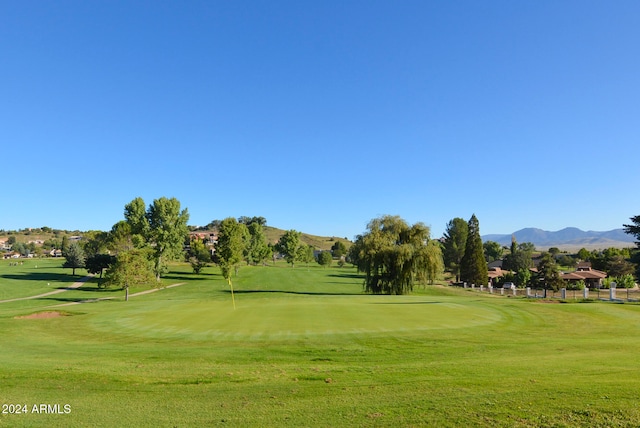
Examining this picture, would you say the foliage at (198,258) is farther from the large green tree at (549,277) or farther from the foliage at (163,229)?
the large green tree at (549,277)

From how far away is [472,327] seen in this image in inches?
790

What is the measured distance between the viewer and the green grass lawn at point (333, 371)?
26.2 ft

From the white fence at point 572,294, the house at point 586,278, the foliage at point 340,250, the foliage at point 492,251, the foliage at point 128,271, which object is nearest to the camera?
the white fence at point 572,294

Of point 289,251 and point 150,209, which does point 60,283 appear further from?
point 289,251

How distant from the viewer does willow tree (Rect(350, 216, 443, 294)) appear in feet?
156

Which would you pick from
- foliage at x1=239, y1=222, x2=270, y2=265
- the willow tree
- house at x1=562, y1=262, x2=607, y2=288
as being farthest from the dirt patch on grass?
house at x1=562, y1=262, x2=607, y2=288

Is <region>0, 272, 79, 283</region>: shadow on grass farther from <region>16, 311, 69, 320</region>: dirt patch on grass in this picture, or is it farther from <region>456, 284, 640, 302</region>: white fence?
<region>456, 284, 640, 302</region>: white fence

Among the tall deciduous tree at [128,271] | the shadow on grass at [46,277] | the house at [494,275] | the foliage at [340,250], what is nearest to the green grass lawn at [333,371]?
the tall deciduous tree at [128,271]

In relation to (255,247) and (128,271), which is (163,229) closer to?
(128,271)

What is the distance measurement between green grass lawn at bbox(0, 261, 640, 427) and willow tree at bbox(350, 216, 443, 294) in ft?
76.0

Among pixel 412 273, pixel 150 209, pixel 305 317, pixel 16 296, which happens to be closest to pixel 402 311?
pixel 305 317

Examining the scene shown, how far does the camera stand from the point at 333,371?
1207 cm

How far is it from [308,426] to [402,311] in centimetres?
1984

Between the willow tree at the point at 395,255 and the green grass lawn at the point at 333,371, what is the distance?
23.2 metres
